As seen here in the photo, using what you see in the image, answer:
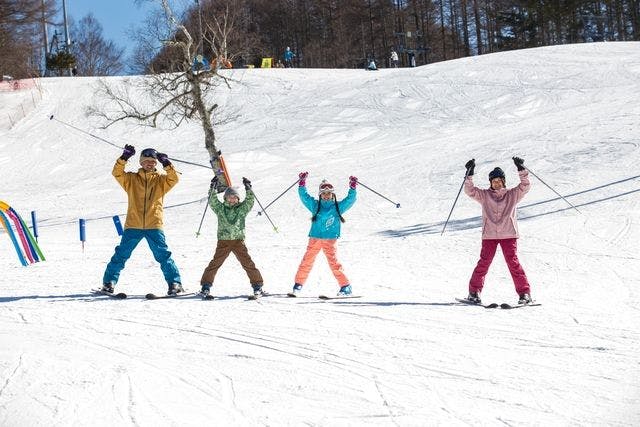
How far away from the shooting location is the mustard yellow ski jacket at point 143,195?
299 inches

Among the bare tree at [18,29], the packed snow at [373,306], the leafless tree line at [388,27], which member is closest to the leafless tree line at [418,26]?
the leafless tree line at [388,27]

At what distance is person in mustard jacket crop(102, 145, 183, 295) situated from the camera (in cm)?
760

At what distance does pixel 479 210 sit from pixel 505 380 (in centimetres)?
922

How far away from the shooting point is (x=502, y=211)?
739 centimetres

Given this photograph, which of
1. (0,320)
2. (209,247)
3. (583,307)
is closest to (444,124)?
(209,247)

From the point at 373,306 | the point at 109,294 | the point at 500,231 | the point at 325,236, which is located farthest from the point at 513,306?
the point at 109,294

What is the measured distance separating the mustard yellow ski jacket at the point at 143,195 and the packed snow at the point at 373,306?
82cm

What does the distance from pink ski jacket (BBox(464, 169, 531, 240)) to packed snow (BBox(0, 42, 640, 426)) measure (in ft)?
2.50

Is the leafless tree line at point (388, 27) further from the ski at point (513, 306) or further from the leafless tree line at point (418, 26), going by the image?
the ski at point (513, 306)

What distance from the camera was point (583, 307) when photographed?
7020 mm

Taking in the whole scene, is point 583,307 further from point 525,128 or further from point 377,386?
point 525,128

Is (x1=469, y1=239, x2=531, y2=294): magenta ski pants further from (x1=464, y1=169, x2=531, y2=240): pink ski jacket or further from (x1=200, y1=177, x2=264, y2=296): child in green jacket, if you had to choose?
(x1=200, y1=177, x2=264, y2=296): child in green jacket

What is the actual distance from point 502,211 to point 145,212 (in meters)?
3.64

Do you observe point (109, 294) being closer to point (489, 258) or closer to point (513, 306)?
point (489, 258)
